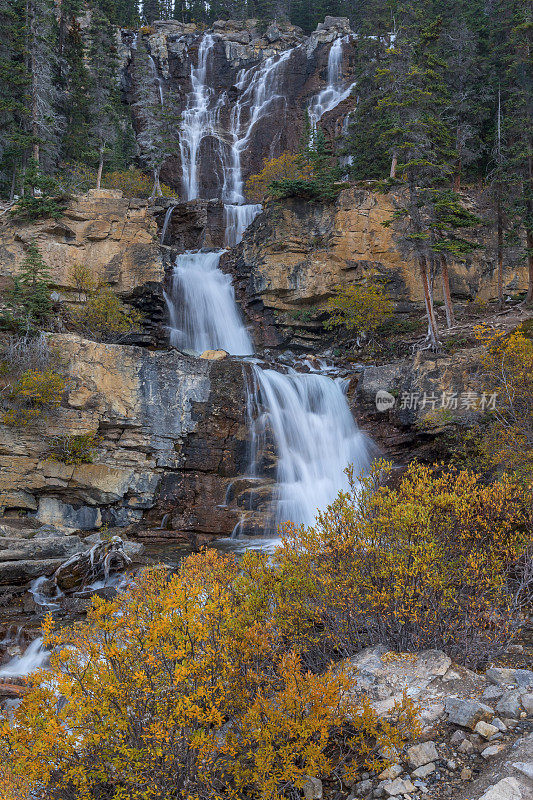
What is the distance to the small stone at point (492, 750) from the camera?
3.79 meters

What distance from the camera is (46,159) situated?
1131 inches

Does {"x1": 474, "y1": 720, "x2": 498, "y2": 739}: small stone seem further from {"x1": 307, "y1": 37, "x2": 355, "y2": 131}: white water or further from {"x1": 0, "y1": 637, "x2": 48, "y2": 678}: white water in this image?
{"x1": 307, "y1": 37, "x2": 355, "y2": 131}: white water

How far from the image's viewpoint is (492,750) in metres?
3.82

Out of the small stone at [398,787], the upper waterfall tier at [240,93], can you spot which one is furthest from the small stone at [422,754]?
the upper waterfall tier at [240,93]

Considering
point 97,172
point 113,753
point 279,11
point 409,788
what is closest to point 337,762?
point 409,788

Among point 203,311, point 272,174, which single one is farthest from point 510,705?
point 272,174

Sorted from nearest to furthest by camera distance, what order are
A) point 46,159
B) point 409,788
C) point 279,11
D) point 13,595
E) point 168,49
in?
1. point 409,788
2. point 13,595
3. point 46,159
4. point 168,49
5. point 279,11

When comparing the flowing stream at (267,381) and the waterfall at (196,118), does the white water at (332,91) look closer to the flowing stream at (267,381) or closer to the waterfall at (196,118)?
the flowing stream at (267,381)

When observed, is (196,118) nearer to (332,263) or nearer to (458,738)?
(332,263)

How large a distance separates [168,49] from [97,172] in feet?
82.4

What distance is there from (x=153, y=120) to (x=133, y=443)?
101 ft

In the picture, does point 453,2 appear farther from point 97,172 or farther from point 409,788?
point 409,788

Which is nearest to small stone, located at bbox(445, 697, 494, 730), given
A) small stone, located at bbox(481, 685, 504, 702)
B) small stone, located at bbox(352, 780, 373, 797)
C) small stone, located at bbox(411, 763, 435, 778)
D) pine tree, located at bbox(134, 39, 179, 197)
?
small stone, located at bbox(481, 685, 504, 702)

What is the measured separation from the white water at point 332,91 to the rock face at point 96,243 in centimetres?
2376
